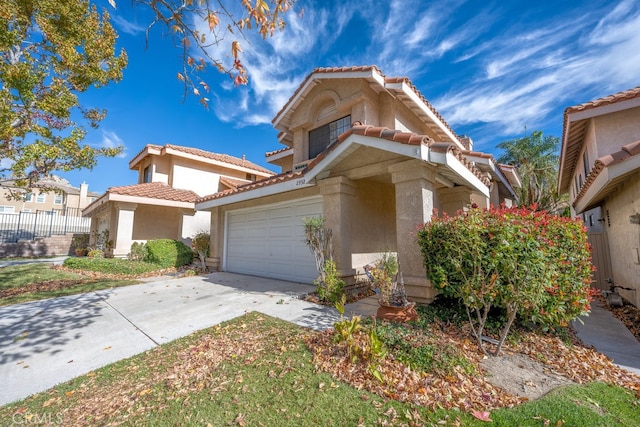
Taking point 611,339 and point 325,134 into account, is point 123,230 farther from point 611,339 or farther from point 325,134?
point 611,339

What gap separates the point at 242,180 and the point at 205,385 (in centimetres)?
1747

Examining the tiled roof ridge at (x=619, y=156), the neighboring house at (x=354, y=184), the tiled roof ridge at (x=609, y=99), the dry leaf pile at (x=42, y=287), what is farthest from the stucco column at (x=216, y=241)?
the tiled roof ridge at (x=609, y=99)

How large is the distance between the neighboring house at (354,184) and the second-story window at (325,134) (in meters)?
0.04

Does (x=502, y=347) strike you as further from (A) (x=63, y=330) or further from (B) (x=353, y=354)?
(A) (x=63, y=330)

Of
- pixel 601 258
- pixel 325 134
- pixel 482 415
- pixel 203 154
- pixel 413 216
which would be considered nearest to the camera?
pixel 482 415

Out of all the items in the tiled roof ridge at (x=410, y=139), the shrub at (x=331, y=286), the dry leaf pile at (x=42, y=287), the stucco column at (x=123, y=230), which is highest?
the tiled roof ridge at (x=410, y=139)

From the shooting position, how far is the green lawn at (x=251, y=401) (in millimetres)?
2609

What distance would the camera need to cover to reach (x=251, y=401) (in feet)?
9.47

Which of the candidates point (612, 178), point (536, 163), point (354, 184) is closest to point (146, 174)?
point (354, 184)

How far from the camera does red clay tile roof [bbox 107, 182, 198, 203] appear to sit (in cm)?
1271

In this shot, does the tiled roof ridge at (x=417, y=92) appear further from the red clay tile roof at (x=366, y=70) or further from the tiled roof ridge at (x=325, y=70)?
the tiled roof ridge at (x=325, y=70)

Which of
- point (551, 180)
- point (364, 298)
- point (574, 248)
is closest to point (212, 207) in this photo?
point (364, 298)

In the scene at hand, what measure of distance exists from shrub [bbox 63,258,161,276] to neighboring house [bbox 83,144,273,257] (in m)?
1.44

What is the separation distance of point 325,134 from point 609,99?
8965 mm
